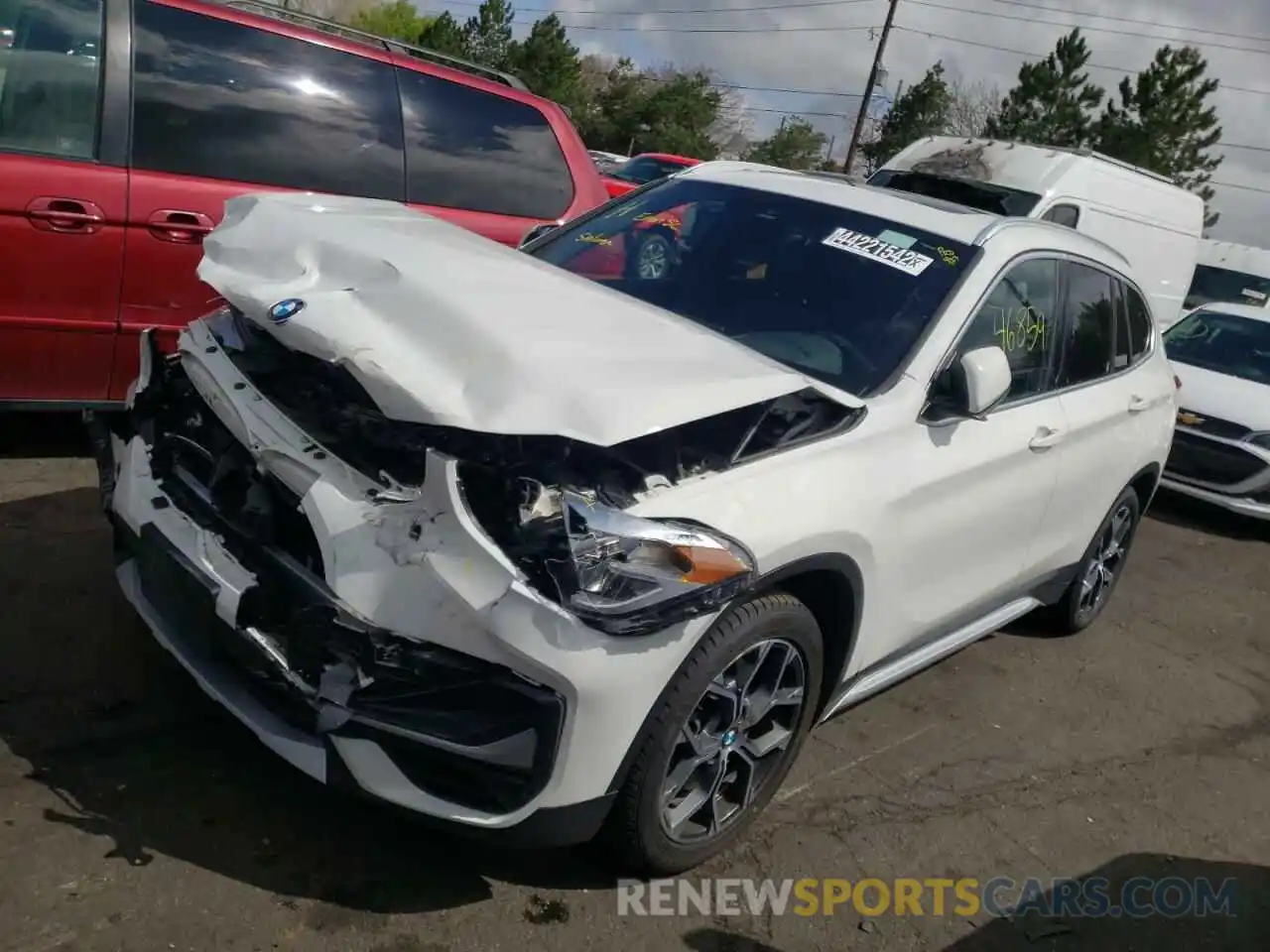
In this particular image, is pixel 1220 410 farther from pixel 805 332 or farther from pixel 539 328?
pixel 539 328

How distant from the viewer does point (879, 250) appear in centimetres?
402

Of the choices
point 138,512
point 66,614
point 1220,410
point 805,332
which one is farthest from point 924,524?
point 1220,410

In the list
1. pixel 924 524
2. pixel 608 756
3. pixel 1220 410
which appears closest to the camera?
pixel 608 756

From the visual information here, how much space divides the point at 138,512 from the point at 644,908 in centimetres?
171

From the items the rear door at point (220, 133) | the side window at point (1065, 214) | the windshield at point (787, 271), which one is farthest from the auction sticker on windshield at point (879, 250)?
the side window at point (1065, 214)

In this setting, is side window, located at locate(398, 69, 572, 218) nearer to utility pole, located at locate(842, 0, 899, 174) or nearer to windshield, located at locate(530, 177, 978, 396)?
windshield, located at locate(530, 177, 978, 396)

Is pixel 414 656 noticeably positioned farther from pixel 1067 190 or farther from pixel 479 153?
pixel 1067 190

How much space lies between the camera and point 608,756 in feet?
8.87

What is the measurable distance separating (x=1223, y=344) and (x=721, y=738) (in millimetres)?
8314

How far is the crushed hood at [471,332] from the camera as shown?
8.85ft

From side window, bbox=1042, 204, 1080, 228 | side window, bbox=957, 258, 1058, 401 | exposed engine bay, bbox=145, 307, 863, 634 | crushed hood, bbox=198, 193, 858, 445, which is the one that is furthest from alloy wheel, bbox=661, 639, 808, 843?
side window, bbox=1042, 204, 1080, 228

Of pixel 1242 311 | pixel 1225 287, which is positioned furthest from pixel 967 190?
pixel 1225 287

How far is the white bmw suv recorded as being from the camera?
2.63 meters

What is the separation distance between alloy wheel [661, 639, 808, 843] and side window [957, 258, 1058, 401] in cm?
127
